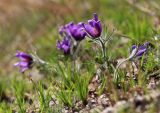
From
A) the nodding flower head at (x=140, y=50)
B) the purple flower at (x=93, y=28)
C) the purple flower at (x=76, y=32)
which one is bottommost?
the nodding flower head at (x=140, y=50)

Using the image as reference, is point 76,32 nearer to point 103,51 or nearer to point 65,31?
point 65,31

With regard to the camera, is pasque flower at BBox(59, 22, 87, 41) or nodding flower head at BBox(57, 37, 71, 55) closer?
pasque flower at BBox(59, 22, 87, 41)

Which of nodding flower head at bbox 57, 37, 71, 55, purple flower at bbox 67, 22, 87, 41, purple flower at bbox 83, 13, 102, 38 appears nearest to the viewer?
purple flower at bbox 83, 13, 102, 38

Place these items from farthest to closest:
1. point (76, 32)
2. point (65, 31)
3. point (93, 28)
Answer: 1. point (65, 31)
2. point (76, 32)
3. point (93, 28)

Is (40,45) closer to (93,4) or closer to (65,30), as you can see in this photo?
(93,4)

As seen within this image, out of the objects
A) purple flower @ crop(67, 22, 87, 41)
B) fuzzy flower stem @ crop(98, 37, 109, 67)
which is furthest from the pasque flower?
fuzzy flower stem @ crop(98, 37, 109, 67)

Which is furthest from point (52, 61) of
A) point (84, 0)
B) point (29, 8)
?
point (29, 8)

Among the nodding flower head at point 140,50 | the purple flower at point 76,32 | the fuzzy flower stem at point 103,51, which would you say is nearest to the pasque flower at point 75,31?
the purple flower at point 76,32

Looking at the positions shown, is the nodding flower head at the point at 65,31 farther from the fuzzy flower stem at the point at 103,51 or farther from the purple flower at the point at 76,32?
the fuzzy flower stem at the point at 103,51

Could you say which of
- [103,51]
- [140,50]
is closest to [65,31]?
[103,51]

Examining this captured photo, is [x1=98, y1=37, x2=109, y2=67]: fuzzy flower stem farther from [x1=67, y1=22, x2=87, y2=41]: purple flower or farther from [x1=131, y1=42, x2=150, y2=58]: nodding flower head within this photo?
[x1=67, y1=22, x2=87, y2=41]: purple flower

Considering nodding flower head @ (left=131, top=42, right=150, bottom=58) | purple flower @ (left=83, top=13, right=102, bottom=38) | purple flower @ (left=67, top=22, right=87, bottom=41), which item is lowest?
nodding flower head @ (left=131, top=42, right=150, bottom=58)
